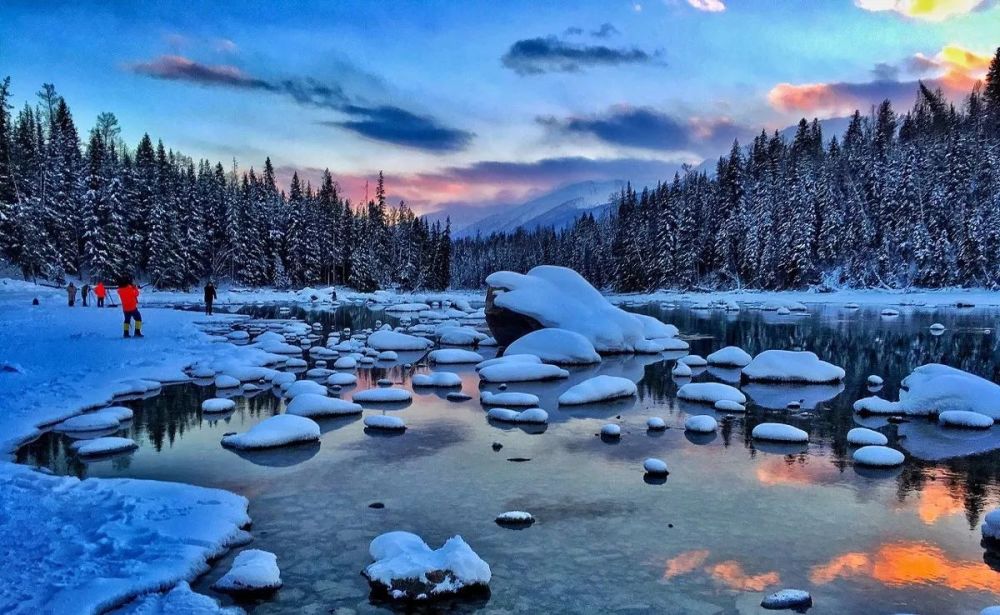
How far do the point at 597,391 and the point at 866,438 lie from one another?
16.4ft

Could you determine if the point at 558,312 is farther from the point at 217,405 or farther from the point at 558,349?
the point at 217,405

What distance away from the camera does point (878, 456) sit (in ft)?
28.8

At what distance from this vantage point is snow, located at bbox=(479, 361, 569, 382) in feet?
50.7

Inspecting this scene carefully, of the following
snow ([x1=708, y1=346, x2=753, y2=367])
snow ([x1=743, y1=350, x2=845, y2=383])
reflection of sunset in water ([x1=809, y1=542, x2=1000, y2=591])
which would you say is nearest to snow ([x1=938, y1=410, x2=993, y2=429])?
snow ([x1=743, y1=350, x2=845, y2=383])

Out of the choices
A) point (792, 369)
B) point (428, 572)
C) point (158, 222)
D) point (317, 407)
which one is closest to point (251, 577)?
point (428, 572)

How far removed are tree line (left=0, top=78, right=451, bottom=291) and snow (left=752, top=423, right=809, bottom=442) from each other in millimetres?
54169

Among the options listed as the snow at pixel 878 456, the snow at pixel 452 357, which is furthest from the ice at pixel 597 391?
the snow at pixel 452 357

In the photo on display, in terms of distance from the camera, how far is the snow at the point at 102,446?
27.9 feet

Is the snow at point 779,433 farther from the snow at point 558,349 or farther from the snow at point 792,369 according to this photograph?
the snow at point 558,349

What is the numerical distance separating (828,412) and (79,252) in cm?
5829

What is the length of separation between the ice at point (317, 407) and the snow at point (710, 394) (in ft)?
22.8

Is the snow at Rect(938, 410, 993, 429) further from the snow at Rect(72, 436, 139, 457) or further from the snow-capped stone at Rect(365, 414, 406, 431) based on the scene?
the snow at Rect(72, 436, 139, 457)

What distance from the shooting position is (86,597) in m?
4.59

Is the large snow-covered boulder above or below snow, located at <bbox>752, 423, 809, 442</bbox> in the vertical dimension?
above
